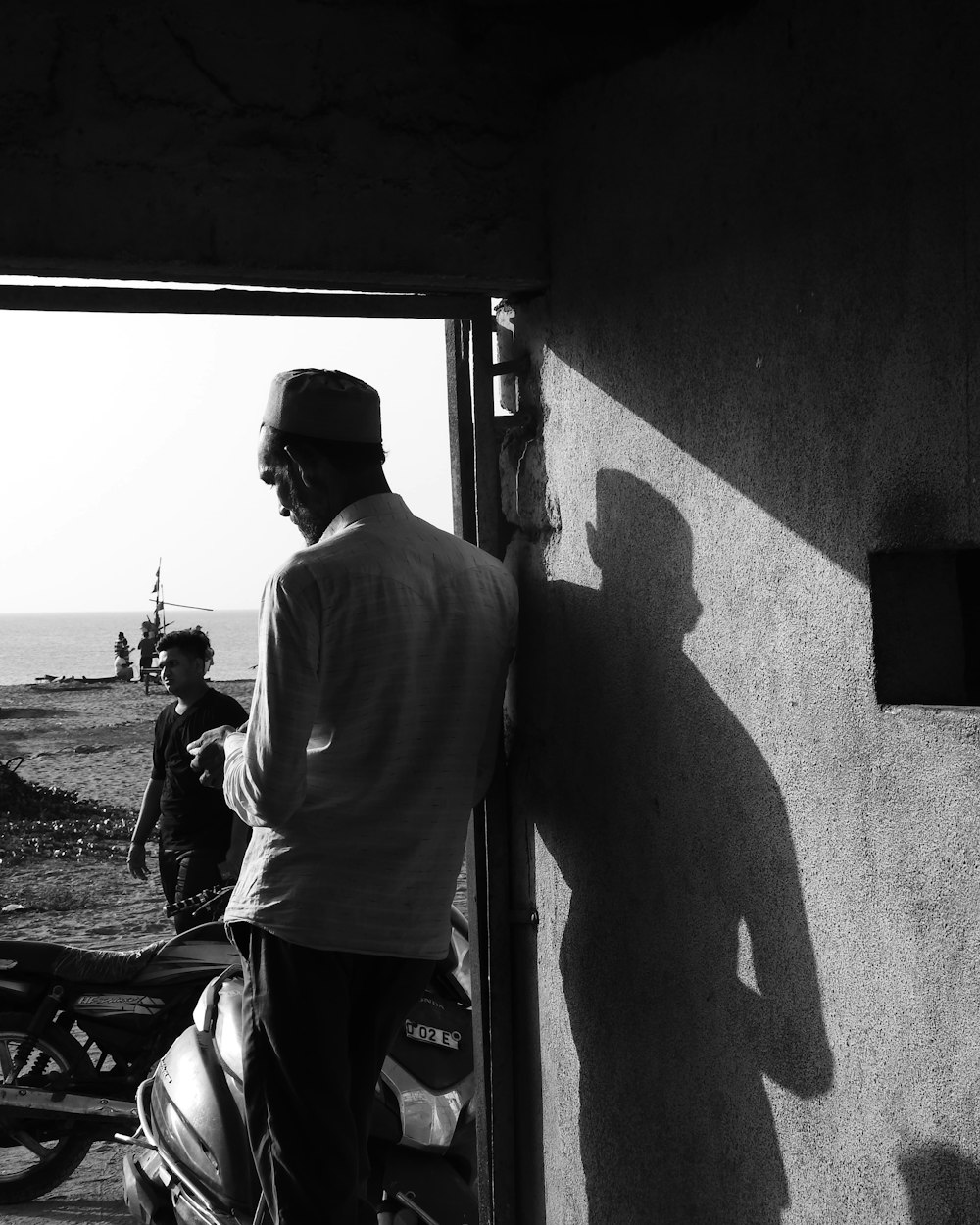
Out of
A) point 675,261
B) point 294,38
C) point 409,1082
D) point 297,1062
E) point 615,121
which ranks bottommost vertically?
point 409,1082

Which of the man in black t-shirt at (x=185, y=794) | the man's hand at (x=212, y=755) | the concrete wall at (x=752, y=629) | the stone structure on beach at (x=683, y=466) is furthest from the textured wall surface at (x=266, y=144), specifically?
the man in black t-shirt at (x=185, y=794)

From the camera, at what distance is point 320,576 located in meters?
2.50

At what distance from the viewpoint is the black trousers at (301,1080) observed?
100 inches

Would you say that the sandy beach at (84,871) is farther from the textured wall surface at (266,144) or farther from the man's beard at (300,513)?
the textured wall surface at (266,144)

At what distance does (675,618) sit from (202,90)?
1.28 m

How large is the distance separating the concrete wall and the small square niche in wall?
0.03 meters

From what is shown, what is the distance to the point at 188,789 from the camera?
A: 19.3 feet

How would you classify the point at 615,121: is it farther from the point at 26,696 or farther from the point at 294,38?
the point at 26,696

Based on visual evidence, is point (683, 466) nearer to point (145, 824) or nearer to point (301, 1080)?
point (301, 1080)

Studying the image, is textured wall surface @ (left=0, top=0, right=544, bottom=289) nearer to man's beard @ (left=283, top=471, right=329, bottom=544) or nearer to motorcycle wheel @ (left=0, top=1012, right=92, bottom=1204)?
man's beard @ (left=283, top=471, right=329, bottom=544)

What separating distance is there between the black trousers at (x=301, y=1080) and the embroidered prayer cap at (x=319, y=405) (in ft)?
A: 3.08

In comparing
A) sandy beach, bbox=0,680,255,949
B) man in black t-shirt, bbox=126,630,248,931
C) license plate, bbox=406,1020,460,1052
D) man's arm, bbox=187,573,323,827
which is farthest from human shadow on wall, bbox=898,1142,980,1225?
sandy beach, bbox=0,680,255,949

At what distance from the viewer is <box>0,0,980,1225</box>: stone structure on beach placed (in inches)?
77.6

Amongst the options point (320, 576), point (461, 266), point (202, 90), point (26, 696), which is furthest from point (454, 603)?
point (26, 696)
